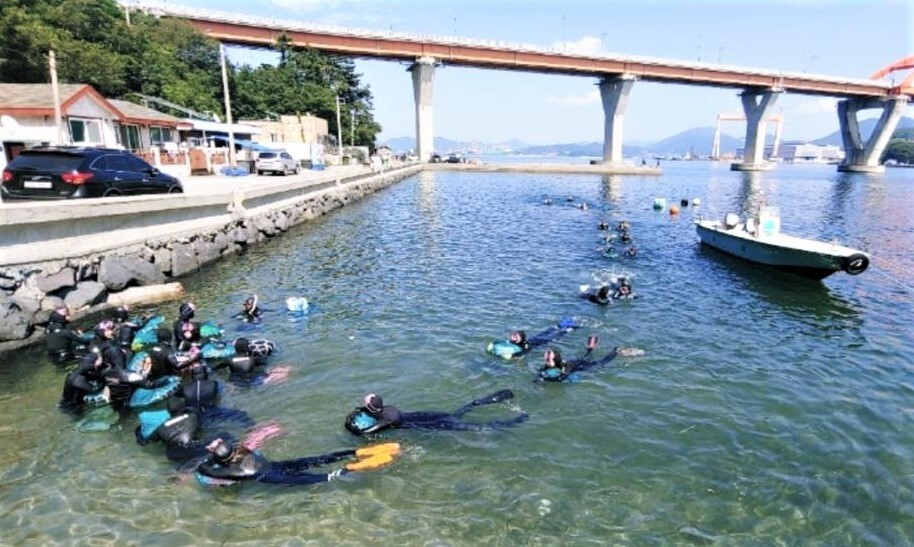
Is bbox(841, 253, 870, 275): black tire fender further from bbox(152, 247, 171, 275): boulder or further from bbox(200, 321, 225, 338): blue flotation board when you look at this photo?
bbox(152, 247, 171, 275): boulder

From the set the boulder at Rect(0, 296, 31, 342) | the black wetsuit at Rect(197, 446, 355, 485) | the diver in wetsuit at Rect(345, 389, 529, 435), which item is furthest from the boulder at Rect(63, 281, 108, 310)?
the diver in wetsuit at Rect(345, 389, 529, 435)

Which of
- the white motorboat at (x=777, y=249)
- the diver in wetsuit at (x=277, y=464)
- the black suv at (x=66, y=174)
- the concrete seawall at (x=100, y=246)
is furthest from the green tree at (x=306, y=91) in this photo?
the diver in wetsuit at (x=277, y=464)

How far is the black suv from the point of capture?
624 inches

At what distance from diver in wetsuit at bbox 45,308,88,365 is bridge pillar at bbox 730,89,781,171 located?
137m

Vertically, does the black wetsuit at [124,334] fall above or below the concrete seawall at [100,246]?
below

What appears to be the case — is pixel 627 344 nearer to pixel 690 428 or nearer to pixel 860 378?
pixel 690 428

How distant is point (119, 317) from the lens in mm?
13445

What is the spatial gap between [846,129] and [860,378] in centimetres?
15005

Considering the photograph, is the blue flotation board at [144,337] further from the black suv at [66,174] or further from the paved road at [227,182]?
the black suv at [66,174]

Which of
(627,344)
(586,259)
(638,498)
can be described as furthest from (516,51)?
(638,498)

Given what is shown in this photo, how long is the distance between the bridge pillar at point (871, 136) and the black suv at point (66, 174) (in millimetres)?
150672

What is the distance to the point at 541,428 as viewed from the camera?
9555 mm

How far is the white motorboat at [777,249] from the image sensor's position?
1959 centimetres

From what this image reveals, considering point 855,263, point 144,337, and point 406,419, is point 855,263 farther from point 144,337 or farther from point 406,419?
point 144,337
